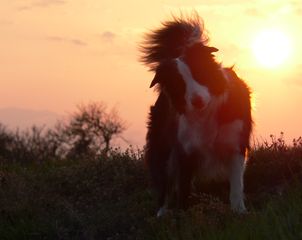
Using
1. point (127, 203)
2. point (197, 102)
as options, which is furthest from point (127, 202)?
point (197, 102)

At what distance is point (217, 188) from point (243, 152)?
80 cm

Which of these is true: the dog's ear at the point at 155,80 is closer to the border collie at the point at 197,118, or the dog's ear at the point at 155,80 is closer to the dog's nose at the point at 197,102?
the border collie at the point at 197,118

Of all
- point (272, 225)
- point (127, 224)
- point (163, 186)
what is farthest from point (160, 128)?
point (272, 225)

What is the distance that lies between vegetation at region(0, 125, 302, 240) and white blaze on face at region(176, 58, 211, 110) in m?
0.97

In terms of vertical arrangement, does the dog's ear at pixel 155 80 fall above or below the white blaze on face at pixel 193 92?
above

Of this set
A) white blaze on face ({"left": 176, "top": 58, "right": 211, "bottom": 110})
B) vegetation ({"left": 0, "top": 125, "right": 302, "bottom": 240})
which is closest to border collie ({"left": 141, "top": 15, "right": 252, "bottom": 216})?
white blaze on face ({"left": 176, "top": 58, "right": 211, "bottom": 110})

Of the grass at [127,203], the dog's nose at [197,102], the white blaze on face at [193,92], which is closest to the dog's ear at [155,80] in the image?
the white blaze on face at [193,92]

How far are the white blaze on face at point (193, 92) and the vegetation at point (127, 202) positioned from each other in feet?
3.18

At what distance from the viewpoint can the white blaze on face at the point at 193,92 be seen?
833 centimetres

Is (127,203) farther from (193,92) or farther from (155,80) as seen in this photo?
(193,92)

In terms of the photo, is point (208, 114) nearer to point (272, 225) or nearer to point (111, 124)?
point (272, 225)

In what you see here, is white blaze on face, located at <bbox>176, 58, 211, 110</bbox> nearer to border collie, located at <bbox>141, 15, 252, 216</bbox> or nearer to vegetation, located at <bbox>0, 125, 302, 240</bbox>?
border collie, located at <bbox>141, 15, 252, 216</bbox>

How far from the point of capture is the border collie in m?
8.54

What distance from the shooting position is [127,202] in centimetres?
940
